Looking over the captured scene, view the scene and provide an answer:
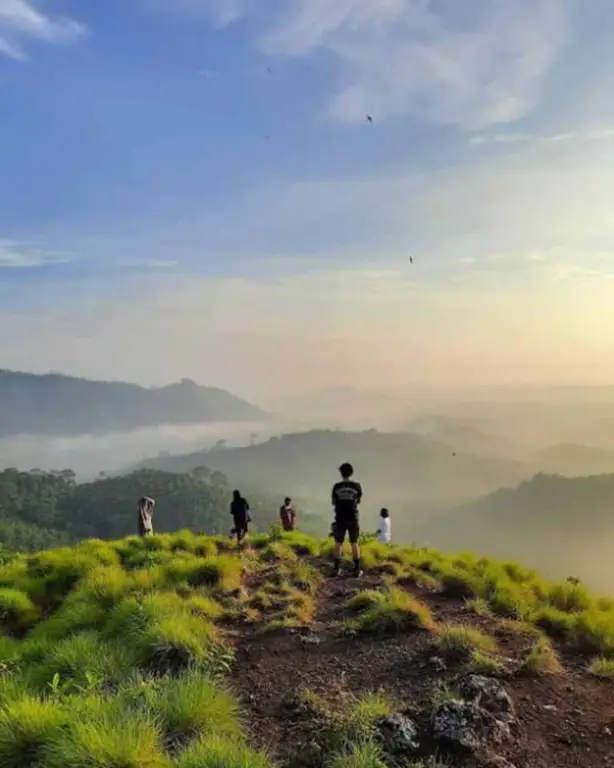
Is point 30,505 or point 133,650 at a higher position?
point 133,650

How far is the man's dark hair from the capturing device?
43.1 ft

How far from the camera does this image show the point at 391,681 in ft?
26.0

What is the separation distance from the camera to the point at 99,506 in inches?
5000

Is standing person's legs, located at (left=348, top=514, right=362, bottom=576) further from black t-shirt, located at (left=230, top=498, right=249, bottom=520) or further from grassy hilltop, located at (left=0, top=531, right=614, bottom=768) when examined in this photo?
black t-shirt, located at (left=230, top=498, right=249, bottom=520)

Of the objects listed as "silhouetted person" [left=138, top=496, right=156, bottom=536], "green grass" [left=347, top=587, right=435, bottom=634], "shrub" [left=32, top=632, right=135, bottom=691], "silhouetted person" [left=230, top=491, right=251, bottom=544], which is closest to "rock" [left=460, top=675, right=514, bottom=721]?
"green grass" [left=347, top=587, right=435, bottom=634]

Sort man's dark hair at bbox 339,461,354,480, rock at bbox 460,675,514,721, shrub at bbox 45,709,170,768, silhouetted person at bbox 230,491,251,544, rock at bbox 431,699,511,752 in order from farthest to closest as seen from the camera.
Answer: silhouetted person at bbox 230,491,251,544 < man's dark hair at bbox 339,461,354,480 < rock at bbox 460,675,514,721 < rock at bbox 431,699,511,752 < shrub at bbox 45,709,170,768

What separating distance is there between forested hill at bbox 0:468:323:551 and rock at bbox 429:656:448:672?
90549 mm

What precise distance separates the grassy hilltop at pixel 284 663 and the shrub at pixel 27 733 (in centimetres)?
2

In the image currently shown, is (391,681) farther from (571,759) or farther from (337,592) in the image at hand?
(337,592)

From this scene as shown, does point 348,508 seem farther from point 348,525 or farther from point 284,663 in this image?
point 284,663

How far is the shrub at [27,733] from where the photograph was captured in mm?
6000

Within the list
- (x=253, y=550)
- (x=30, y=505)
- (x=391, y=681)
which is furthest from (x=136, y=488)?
(x=391, y=681)

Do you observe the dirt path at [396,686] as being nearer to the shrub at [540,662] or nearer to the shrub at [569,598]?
the shrub at [540,662]

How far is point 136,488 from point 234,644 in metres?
143
